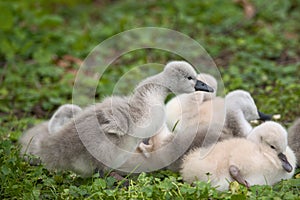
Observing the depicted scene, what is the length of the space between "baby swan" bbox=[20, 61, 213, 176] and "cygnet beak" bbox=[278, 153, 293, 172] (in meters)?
0.99

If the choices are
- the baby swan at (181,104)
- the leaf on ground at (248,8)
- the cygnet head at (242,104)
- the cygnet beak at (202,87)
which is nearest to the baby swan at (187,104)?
the baby swan at (181,104)

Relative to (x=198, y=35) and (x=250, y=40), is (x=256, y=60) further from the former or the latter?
(x=198, y=35)

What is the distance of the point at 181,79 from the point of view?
16.6 ft

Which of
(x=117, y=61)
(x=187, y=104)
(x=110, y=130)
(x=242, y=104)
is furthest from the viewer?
(x=117, y=61)

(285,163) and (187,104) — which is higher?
(187,104)

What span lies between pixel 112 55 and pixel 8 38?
1.50 meters

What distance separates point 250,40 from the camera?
8.47 m

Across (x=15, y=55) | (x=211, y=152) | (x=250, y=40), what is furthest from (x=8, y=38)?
(x=211, y=152)

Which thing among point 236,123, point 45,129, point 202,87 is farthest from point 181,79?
point 45,129

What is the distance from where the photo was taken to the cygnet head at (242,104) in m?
5.32

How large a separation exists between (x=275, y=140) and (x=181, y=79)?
0.94 meters

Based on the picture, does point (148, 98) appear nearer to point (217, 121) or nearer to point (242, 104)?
point (217, 121)

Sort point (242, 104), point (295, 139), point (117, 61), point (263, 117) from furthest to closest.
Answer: point (117, 61) → point (263, 117) → point (242, 104) → point (295, 139)

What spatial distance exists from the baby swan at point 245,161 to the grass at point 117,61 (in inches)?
5.6
